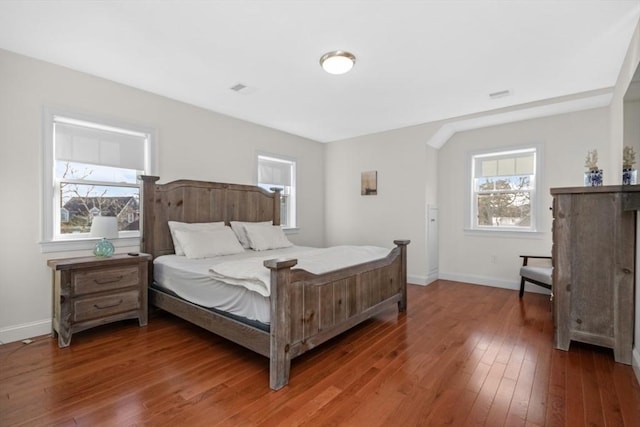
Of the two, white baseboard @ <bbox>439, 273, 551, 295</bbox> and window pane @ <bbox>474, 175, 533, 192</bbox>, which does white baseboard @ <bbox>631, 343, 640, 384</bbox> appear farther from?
window pane @ <bbox>474, 175, 533, 192</bbox>

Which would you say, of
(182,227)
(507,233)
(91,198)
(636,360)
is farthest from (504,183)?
(91,198)

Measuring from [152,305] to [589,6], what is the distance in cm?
451

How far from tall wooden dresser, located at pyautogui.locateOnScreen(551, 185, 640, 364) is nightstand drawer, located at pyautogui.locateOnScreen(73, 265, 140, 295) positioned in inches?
153

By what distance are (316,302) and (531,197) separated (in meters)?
3.73

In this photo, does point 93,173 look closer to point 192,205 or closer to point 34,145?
point 34,145

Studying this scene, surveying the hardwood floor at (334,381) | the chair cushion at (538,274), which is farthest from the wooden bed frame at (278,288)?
the chair cushion at (538,274)

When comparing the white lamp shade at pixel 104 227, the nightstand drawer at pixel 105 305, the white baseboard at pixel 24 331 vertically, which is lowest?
the white baseboard at pixel 24 331

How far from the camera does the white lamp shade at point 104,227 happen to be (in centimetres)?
289

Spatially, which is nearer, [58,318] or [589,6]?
[589,6]

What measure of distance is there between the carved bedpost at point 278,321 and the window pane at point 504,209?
3.90 m

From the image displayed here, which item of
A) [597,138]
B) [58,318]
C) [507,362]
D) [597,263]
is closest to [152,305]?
[58,318]

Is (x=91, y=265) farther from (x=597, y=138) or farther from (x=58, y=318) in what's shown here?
(x=597, y=138)

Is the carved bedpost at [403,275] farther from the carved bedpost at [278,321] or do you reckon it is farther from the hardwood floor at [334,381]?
the carved bedpost at [278,321]

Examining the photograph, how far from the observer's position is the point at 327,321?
8.03 ft
